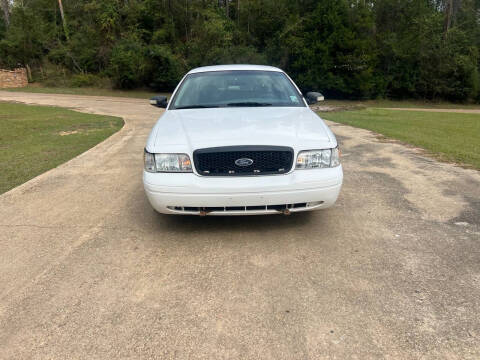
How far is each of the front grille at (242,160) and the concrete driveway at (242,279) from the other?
0.69 m

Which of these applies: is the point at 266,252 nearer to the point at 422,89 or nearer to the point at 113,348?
the point at 113,348

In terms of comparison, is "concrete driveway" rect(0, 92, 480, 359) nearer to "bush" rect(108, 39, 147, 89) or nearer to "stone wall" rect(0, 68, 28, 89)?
"bush" rect(108, 39, 147, 89)

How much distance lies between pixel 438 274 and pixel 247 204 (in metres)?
Answer: 1.66

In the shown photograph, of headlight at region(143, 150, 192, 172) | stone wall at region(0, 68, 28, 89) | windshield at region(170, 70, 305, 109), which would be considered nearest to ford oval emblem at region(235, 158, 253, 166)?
headlight at region(143, 150, 192, 172)

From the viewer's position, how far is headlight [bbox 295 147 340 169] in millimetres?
3482

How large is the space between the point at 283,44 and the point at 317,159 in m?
31.7

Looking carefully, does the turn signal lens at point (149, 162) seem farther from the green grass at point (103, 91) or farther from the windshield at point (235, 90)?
the green grass at point (103, 91)

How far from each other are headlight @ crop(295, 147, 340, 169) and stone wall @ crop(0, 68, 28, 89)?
121 ft

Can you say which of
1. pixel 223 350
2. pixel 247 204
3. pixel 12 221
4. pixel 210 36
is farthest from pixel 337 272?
pixel 210 36

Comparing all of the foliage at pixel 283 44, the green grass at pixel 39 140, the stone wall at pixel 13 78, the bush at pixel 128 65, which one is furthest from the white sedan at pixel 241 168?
the stone wall at pixel 13 78

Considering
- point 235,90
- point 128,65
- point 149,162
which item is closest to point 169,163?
point 149,162

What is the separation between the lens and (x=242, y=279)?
2959mm

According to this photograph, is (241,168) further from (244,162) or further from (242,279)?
(242,279)

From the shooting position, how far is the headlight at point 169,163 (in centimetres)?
344
